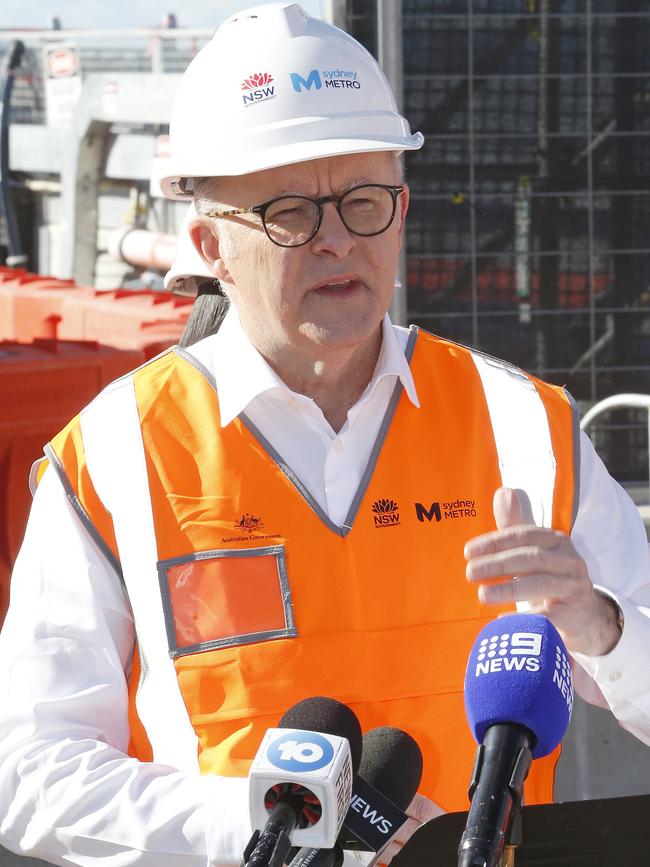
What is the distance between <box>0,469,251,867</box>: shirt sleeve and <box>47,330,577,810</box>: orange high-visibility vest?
0.17 feet

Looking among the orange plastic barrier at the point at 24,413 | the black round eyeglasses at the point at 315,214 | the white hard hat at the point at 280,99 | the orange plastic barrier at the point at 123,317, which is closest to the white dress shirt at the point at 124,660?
the black round eyeglasses at the point at 315,214

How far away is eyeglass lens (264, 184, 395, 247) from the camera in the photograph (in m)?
2.36

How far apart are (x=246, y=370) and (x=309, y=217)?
31cm

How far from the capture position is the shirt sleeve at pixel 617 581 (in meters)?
2.14

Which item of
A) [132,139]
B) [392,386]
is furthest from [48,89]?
[392,386]

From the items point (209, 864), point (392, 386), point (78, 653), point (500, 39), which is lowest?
point (209, 864)

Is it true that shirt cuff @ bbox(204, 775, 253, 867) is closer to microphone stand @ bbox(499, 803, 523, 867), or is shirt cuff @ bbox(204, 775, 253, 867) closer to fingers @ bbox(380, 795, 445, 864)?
fingers @ bbox(380, 795, 445, 864)

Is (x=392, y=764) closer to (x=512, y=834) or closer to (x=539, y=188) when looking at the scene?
(x=512, y=834)

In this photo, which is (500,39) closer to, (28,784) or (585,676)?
(585,676)

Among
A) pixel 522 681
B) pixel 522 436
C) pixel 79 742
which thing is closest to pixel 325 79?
pixel 522 436

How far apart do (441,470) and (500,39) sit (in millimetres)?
4526

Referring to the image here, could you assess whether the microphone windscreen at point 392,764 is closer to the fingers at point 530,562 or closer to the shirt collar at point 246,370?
the fingers at point 530,562

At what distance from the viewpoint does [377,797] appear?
1492mm

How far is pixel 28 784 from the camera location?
213cm
